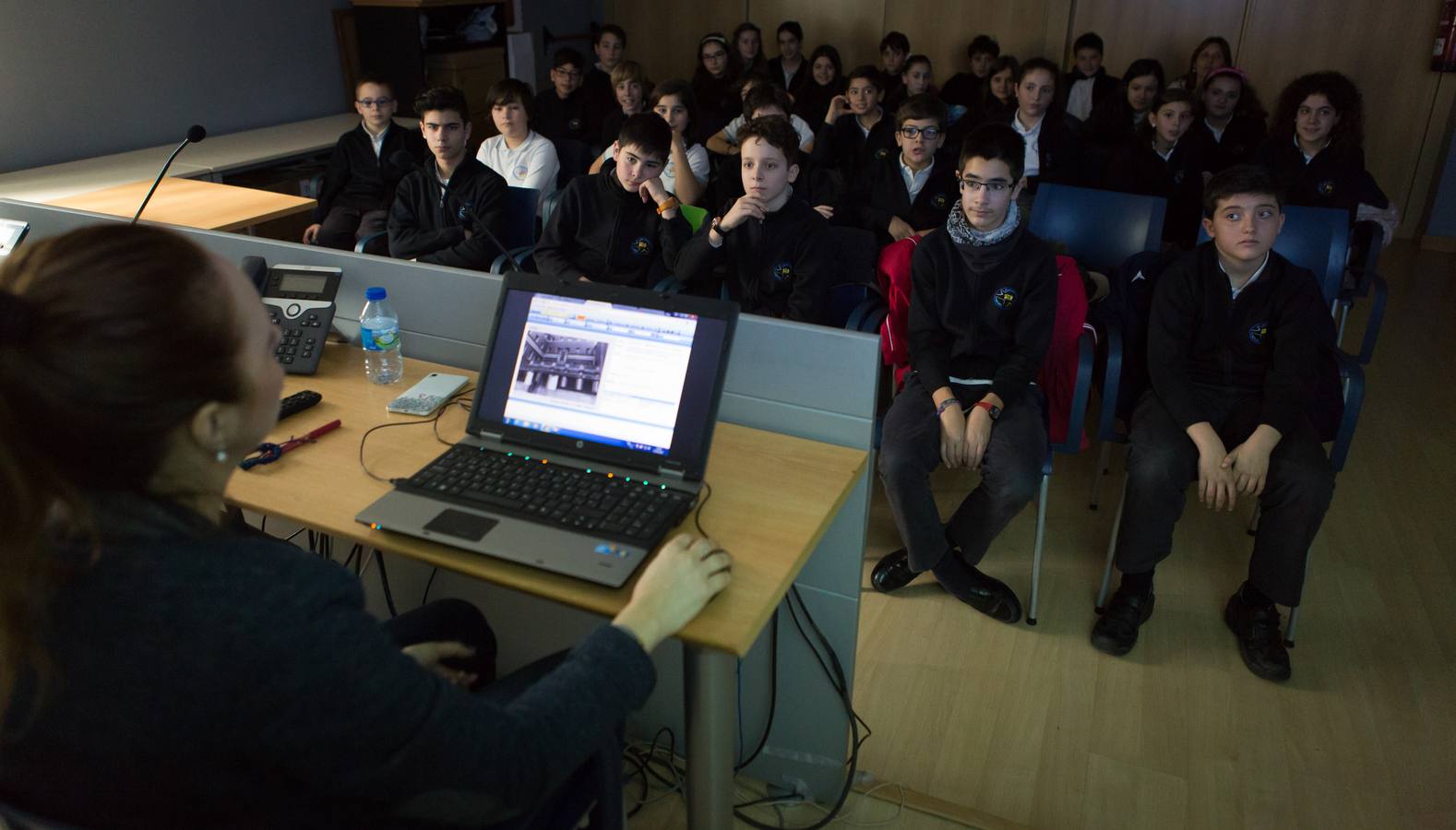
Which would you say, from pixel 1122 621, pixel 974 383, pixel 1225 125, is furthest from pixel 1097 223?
pixel 1225 125

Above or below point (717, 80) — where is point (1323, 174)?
below

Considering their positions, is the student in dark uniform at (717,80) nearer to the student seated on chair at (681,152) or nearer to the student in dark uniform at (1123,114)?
the student seated on chair at (681,152)

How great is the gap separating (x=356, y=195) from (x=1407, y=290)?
5.45 meters

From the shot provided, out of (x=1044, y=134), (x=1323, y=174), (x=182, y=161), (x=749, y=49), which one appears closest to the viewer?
(x=1323, y=174)

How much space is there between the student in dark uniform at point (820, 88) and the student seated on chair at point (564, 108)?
1550 mm

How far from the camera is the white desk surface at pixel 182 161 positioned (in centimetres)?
390

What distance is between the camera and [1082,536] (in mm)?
2812

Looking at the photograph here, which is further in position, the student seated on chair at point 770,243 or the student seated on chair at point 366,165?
the student seated on chair at point 366,165

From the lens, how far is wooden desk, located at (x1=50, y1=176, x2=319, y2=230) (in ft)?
11.1

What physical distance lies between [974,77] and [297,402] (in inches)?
242

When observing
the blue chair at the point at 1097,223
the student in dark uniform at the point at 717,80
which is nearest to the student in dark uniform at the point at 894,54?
the student in dark uniform at the point at 717,80

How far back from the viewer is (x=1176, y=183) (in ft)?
13.6

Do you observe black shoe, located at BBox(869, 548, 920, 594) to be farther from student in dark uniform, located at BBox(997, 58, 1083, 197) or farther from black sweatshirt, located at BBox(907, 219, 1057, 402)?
student in dark uniform, located at BBox(997, 58, 1083, 197)

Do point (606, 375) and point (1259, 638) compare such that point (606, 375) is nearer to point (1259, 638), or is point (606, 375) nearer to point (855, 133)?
point (1259, 638)
